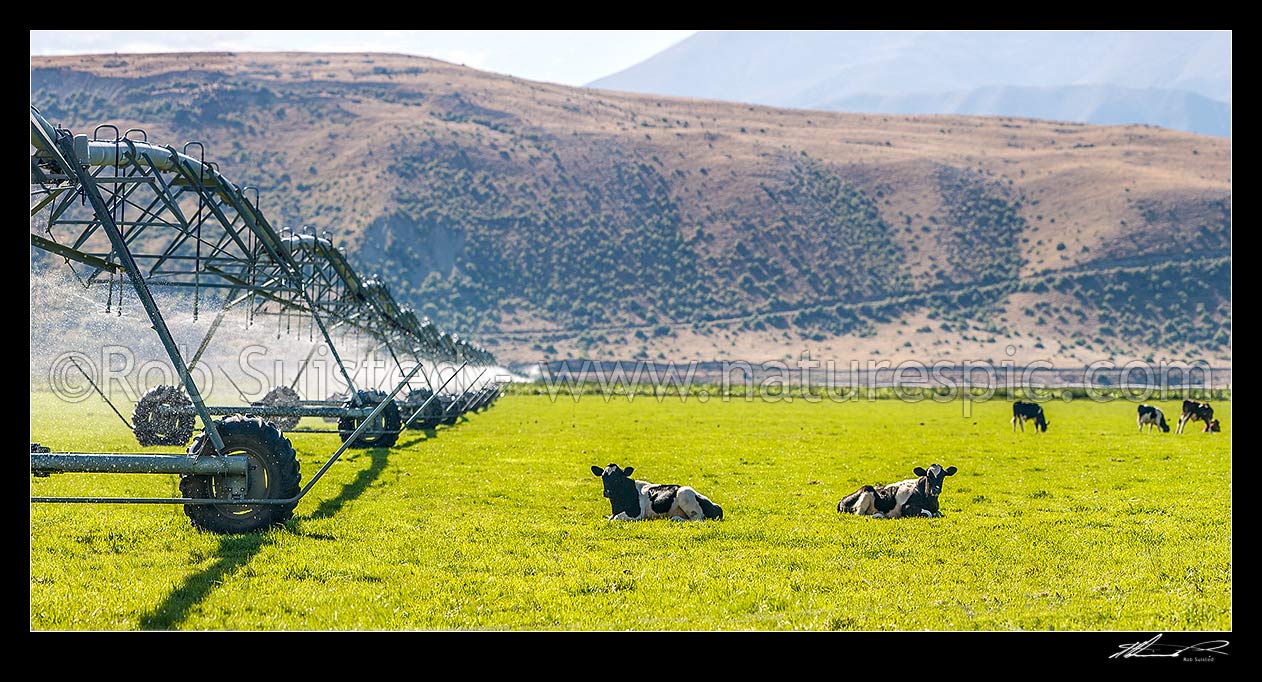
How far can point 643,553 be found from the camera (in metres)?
11.6

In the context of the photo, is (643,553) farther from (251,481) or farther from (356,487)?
(356,487)

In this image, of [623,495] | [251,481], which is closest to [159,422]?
[251,481]

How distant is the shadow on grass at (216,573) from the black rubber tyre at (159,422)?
6.45m

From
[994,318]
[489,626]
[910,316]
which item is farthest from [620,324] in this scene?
[489,626]

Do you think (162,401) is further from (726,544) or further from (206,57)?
(206,57)

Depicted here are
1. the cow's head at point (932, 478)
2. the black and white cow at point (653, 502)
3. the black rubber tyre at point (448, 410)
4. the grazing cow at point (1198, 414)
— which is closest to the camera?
the black and white cow at point (653, 502)

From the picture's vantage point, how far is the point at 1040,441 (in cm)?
2934

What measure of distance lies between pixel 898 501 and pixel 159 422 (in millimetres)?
13210

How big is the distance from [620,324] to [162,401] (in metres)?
103

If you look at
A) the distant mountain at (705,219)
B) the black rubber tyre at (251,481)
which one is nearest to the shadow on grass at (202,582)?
the black rubber tyre at (251,481)

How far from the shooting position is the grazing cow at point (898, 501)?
14.5 meters

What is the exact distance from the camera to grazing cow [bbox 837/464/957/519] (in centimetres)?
1445
